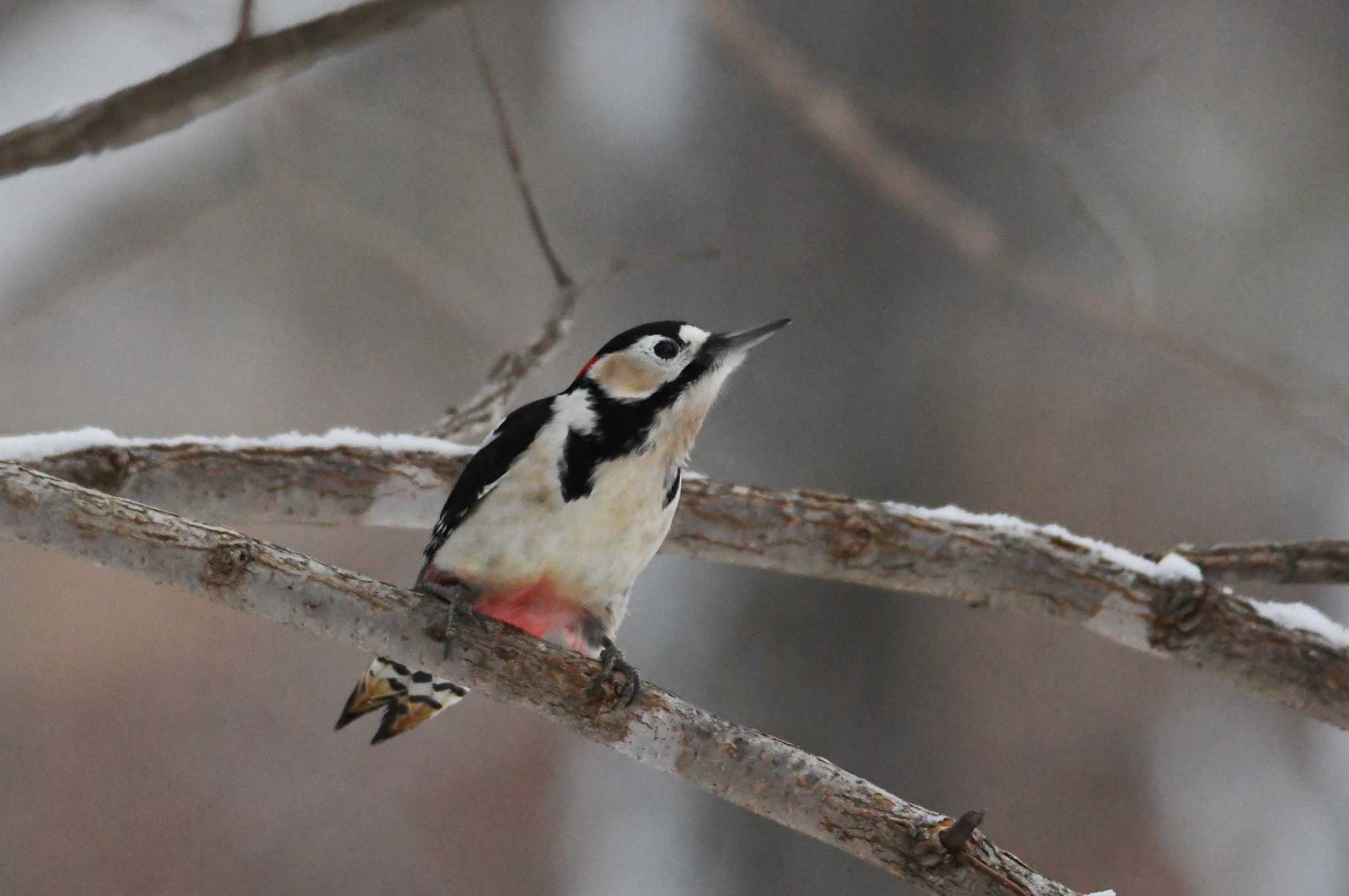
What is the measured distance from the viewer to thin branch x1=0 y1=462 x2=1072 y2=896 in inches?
55.9

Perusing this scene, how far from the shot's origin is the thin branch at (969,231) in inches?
85.7

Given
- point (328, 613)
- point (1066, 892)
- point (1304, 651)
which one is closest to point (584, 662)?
point (328, 613)

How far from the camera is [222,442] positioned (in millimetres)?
1982

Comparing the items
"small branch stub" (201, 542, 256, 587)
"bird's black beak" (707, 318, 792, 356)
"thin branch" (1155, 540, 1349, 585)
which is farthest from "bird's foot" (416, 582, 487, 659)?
"thin branch" (1155, 540, 1349, 585)

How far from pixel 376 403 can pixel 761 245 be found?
218 centimetres

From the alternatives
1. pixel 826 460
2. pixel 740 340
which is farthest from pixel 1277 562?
pixel 826 460

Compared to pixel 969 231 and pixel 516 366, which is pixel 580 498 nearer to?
pixel 516 366

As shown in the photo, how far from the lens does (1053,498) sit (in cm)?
409

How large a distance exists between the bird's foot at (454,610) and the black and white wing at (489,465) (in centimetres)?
13

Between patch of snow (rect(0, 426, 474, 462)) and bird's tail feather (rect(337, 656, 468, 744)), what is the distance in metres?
0.40

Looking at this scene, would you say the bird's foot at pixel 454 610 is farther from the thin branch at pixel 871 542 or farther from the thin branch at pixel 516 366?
the thin branch at pixel 516 366

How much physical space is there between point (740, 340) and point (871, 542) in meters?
0.46

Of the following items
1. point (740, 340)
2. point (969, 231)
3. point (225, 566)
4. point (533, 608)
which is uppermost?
point (969, 231)

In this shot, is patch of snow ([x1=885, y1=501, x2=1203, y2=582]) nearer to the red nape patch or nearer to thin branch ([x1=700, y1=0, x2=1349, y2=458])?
thin branch ([x1=700, y1=0, x2=1349, y2=458])
